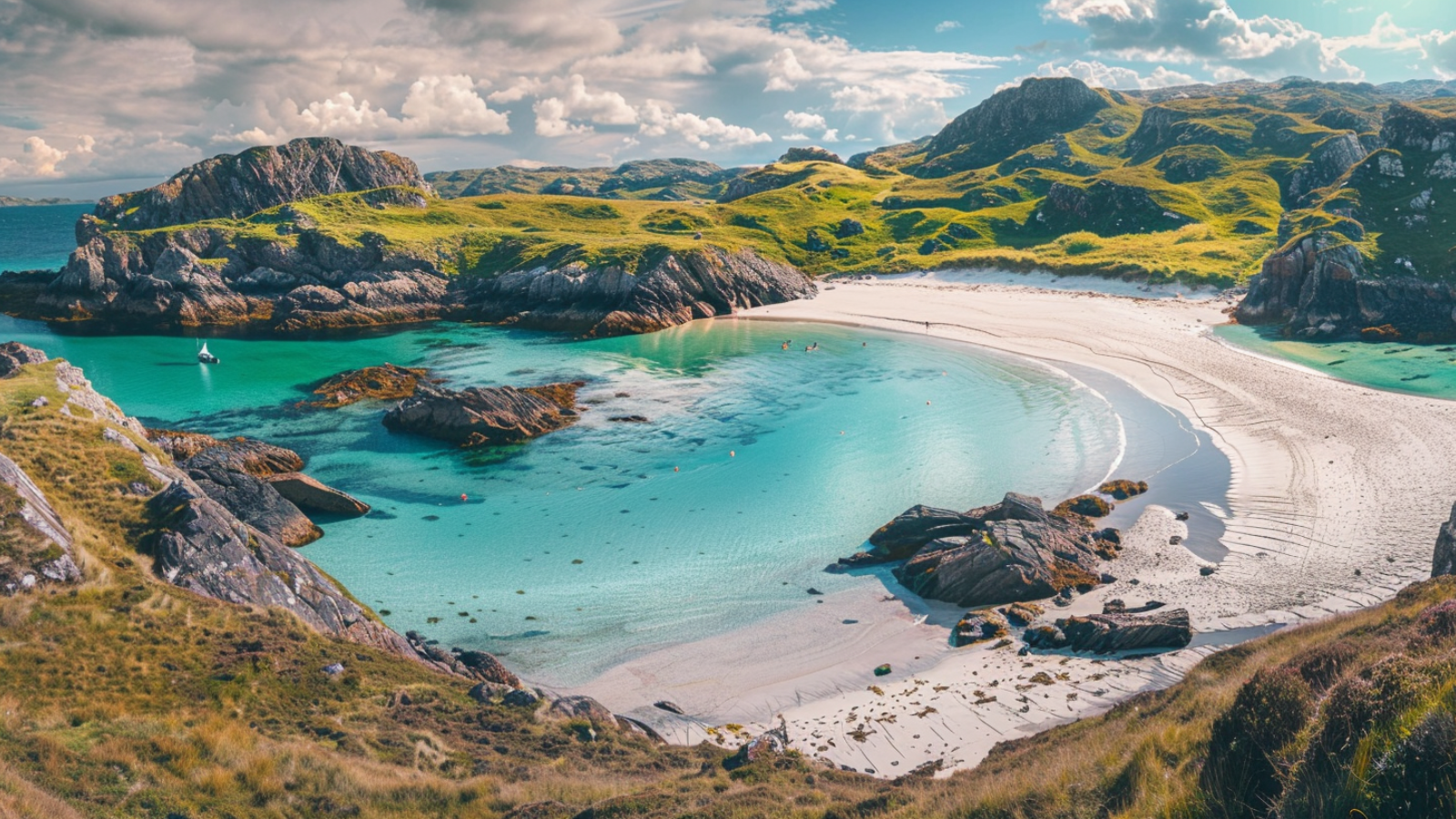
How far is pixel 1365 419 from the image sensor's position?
145ft

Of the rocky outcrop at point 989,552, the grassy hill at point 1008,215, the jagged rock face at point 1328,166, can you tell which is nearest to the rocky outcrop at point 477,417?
the rocky outcrop at point 989,552

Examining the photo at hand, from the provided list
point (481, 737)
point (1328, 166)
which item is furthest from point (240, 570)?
point (1328, 166)

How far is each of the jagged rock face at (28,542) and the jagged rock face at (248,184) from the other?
5002 inches

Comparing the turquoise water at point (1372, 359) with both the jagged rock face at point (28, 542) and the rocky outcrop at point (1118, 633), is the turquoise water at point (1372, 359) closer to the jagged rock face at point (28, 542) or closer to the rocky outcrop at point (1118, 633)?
the rocky outcrop at point (1118, 633)

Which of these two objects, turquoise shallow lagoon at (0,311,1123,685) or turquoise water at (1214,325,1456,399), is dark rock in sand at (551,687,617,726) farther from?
turquoise water at (1214,325,1456,399)

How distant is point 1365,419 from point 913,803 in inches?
1824

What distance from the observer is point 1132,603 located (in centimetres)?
2672

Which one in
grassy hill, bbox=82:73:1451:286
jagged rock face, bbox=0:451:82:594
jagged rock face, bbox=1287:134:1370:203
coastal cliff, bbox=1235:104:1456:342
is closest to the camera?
jagged rock face, bbox=0:451:82:594

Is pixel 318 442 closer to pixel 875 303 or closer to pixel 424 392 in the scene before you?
pixel 424 392

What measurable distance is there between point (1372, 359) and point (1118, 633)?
5205cm

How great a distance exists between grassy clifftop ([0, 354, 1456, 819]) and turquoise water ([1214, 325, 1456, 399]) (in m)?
44.9

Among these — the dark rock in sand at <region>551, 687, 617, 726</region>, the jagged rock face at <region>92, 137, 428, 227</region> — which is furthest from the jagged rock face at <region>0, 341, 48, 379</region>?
the jagged rock face at <region>92, 137, 428, 227</region>

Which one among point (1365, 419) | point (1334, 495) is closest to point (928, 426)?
point (1334, 495)

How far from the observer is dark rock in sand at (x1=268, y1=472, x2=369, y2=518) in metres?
38.2
